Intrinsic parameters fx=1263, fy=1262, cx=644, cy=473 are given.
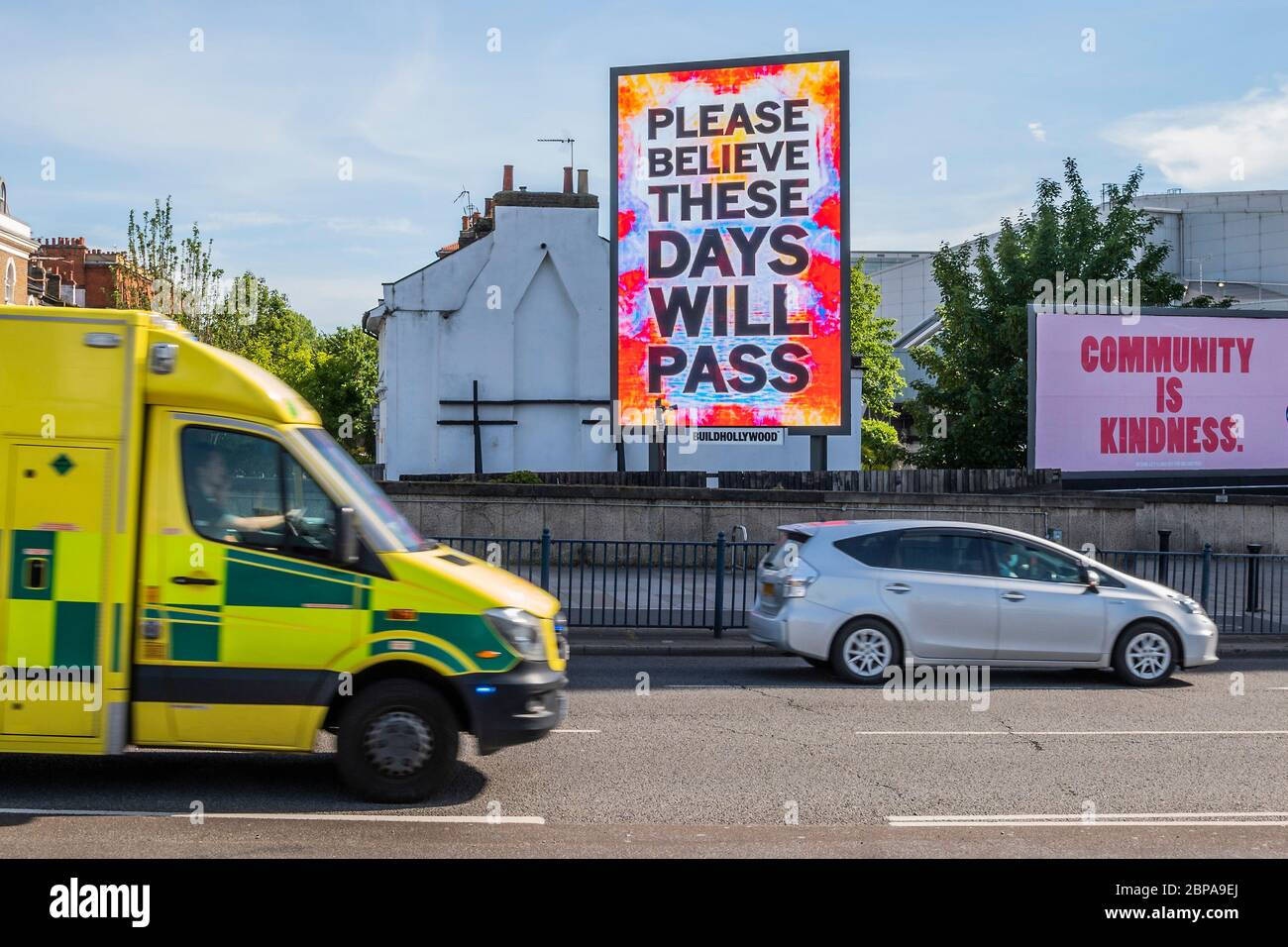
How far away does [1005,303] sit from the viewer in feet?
110

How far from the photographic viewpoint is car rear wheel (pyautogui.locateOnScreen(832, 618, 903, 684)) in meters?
12.4

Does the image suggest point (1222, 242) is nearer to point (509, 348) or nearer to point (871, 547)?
point (509, 348)

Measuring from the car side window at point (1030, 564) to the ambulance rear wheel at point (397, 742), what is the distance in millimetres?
7021

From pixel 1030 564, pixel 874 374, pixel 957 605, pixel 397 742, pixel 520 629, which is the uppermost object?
pixel 874 374

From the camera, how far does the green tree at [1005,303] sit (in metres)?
32.1

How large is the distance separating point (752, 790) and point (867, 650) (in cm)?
474

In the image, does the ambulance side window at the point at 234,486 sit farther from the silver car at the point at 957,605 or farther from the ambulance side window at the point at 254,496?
the silver car at the point at 957,605

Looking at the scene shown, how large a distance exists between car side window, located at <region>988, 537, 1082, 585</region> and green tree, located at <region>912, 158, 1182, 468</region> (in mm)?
19671

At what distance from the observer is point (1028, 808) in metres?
7.56

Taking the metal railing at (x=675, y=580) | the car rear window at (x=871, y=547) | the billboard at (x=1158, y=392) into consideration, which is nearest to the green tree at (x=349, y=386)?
the billboard at (x=1158, y=392)

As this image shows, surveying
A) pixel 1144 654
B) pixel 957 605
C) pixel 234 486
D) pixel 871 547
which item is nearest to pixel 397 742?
pixel 234 486

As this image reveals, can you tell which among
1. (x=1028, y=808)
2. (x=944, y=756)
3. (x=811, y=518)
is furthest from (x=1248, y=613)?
(x=1028, y=808)
